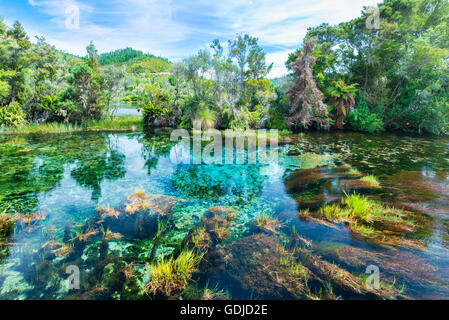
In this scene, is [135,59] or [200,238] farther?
[135,59]

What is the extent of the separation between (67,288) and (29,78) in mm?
20117

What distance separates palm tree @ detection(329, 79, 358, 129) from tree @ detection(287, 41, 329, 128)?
1514 mm

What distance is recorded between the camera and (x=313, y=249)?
13.3 ft

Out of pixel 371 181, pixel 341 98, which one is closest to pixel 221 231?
pixel 371 181

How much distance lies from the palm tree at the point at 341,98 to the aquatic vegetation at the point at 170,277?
2004 cm

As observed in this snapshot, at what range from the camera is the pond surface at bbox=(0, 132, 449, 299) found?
3.22 meters

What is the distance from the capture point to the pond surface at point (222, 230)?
127 inches

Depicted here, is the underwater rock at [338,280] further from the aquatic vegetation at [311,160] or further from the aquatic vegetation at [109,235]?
the aquatic vegetation at [311,160]

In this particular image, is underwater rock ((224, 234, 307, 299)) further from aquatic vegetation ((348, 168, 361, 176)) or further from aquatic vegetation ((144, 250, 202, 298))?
aquatic vegetation ((348, 168, 361, 176))

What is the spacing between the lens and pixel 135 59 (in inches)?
4518

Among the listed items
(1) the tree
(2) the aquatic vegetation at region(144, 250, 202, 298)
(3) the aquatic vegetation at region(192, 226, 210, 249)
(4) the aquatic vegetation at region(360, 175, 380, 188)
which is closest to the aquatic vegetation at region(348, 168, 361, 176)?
(4) the aquatic vegetation at region(360, 175, 380, 188)

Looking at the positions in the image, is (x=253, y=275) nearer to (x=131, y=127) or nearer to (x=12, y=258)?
(x=12, y=258)

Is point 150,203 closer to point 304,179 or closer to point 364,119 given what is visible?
point 304,179

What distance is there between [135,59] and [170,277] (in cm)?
13534
